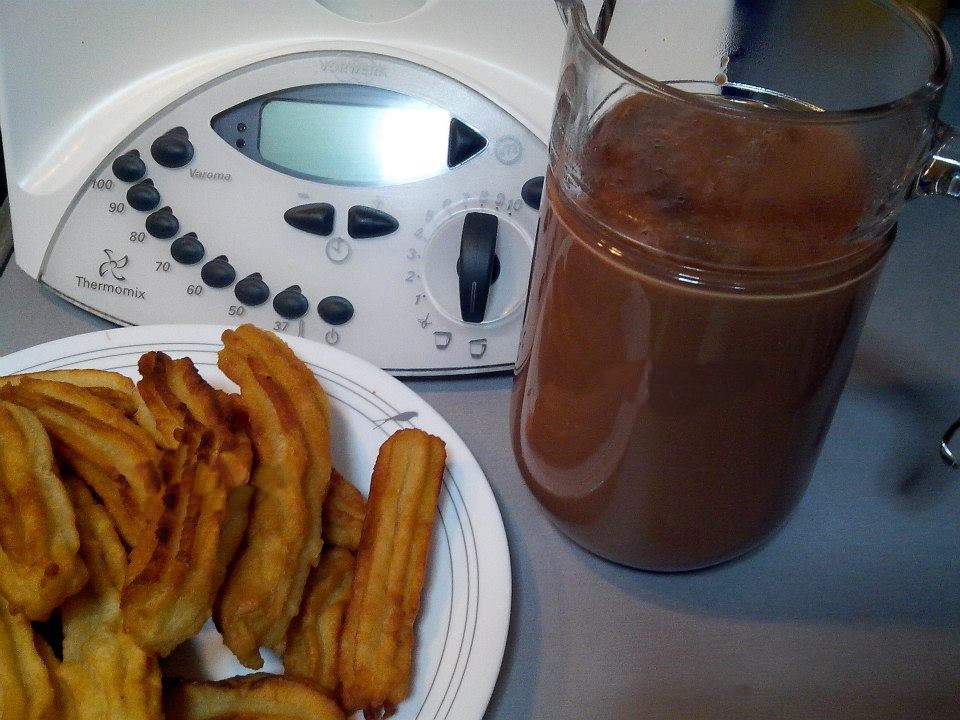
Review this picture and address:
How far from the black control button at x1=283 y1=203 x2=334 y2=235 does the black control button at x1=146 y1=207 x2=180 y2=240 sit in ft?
0.27

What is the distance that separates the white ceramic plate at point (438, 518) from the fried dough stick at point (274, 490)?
0.14 feet

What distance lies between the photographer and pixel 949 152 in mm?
366

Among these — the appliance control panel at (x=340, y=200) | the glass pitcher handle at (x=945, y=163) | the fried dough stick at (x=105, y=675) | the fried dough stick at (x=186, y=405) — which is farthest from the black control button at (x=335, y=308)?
the glass pitcher handle at (x=945, y=163)

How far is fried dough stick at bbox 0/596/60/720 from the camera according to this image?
37 centimetres

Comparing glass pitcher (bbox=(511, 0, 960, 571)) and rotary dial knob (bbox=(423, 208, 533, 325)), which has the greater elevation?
glass pitcher (bbox=(511, 0, 960, 571))

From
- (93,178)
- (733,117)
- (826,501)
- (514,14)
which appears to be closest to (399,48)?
(514,14)

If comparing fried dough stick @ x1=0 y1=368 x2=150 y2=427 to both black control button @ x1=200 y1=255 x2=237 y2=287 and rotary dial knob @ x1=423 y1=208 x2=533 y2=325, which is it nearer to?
black control button @ x1=200 y1=255 x2=237 y2=287

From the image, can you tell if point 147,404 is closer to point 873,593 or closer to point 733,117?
point 733,117

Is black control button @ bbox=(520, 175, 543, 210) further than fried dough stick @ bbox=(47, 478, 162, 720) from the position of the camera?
Yes

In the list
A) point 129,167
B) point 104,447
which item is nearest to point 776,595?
point 104,447

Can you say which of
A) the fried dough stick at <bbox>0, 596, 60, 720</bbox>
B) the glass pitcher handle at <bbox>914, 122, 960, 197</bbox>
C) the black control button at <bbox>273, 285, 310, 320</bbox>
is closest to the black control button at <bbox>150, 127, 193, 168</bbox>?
the black control button at <bbox>273, 285, 310, 320</bbox>

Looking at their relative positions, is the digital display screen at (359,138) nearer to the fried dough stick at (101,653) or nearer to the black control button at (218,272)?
the black control button at (218,272)

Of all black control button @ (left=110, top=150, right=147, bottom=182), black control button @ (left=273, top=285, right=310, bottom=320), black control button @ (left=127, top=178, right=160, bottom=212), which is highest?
black control button @ (left=110, top=150, right=147, bottom=182)

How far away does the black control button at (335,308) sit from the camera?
1.97 feet
